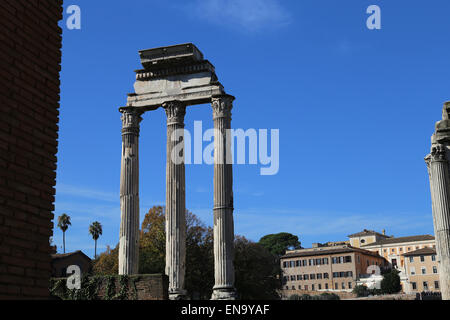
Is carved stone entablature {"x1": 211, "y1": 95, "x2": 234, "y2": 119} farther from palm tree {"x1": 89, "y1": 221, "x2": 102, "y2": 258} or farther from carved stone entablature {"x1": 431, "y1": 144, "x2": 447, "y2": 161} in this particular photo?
palm tree {"x1": 89, "y1": 221, "x2": 102, "y2": 258}

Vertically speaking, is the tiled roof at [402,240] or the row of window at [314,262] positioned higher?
the tiled roof at [402,240]

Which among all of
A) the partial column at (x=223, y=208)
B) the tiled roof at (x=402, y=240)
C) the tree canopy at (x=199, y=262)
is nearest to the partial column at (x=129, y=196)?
the partial column at (x=223, y=208)

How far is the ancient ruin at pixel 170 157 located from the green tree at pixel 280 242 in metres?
124

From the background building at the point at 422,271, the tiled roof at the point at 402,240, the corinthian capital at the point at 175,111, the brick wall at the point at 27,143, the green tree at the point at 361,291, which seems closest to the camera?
the brick wall at the point at 27,143

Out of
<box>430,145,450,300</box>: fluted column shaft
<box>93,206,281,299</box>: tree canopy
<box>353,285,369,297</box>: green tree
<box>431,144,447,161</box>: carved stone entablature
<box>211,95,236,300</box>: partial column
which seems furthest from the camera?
<box>353,285,369,297</box>: green tree

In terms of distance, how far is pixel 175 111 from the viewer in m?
31.3

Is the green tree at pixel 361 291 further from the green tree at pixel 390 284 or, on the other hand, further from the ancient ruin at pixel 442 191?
the ancient ruin at pixel 442 191

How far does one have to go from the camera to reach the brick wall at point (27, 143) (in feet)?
20.4

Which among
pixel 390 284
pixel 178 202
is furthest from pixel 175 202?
pixel 390 284

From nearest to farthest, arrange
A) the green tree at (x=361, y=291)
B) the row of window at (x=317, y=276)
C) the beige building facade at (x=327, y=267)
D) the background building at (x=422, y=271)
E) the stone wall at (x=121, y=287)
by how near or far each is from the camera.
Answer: the stone wall at (x=121, y=287), the green tree at (x=361, y=291), the background building at (x=422, y=271), the beige building facade at (x=327, y=267), the row of window at (x=317, y=276)

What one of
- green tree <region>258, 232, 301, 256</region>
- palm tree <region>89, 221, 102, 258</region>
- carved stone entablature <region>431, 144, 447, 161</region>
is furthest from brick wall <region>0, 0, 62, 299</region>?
green tree <region>258, 232, 301, 256</region>

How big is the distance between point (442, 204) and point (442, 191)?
1.88 feet

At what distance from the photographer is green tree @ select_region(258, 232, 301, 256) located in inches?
6014
